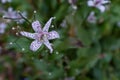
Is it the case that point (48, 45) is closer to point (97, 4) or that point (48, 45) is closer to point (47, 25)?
point (47, 25)

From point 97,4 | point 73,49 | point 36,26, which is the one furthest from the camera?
point 73,49

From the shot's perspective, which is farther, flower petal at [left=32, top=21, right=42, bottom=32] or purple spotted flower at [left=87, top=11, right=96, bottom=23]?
purple spotted flower at [left=87, top=11, right=96, bottom=23]

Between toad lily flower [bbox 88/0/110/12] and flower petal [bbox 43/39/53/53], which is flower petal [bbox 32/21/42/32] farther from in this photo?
toad lily flower [bbox 88/0/110/12]

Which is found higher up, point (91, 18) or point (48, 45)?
point (48, 45)

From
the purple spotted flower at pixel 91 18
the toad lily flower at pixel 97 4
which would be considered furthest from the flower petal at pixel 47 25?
the purple spotted flower at pixel 91 18

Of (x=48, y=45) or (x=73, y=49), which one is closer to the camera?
(x=48, y=45)

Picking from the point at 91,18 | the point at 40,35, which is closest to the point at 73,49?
the point at 91,18

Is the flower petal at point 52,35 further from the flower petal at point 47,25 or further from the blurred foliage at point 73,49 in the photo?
the blurred foliage at point 73,49

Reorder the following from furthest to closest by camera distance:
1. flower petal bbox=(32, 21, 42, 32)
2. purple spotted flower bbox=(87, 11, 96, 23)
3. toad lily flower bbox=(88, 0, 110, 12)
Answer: purple spotted flower bbox=(87, 11, 96, 23) → toad lily flower bbox=(88, 0, 110, 12) → flower petal bbox=(32, 21, 42, 32)

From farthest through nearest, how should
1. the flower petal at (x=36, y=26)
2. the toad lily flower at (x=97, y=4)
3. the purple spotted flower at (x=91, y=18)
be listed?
the purple spotted flower at (x=91, y=18) < the toad lily flower at (x=97, y=4) < the flower petal at (x=36, y=26)

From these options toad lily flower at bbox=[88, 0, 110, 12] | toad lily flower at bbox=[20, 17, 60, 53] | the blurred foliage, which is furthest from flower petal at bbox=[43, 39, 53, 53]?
toad lily flower at bbox=[88, 0, 110, 12]
